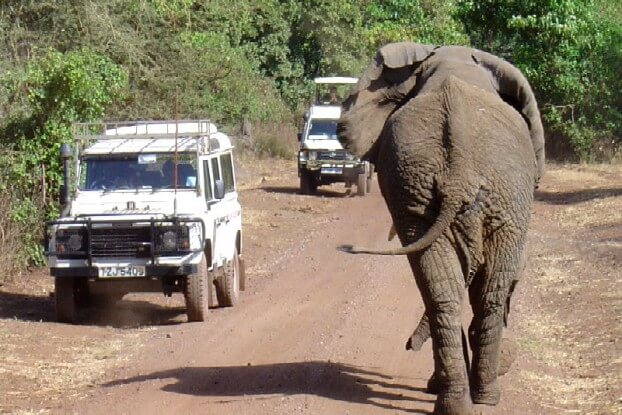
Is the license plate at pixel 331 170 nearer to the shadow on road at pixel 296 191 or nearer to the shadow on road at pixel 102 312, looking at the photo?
the shadow on road at pixel 296 191

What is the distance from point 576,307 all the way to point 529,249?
6.11m

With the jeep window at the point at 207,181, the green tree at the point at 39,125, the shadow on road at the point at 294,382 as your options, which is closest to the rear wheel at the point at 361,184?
the green tree at the point at 39,125

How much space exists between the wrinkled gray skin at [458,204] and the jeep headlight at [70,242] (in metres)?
6.37

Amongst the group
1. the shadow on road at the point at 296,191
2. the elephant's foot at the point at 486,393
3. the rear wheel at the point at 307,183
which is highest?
the elephant's foot at the point at 486,393

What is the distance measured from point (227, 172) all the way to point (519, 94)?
27.6 ft

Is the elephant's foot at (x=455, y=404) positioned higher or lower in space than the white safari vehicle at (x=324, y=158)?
higher

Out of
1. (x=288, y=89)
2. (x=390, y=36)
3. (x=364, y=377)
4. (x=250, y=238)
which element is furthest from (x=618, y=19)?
(x=364, y=377)

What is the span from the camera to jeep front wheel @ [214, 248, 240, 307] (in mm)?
15141

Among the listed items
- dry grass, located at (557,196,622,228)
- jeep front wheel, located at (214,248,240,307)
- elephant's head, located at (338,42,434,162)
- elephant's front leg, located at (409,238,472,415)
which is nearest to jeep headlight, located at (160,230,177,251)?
jeep front wheel, located at (214,248,240,307)

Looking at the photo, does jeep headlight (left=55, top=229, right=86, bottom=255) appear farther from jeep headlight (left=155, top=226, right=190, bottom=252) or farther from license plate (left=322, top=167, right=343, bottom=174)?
license plate (left=322, top=167, right=343, bottom=174)

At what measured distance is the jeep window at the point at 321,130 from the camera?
31.5 m

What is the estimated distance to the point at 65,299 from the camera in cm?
1402

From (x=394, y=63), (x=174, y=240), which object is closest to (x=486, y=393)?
(x=394, y=63)

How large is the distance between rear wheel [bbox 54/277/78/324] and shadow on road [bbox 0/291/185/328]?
31 centimetres
